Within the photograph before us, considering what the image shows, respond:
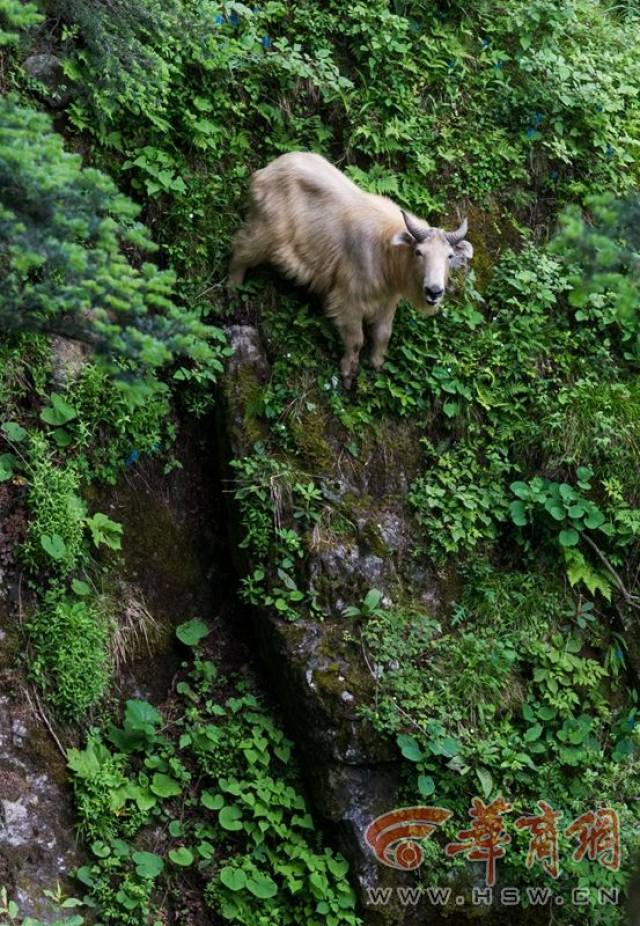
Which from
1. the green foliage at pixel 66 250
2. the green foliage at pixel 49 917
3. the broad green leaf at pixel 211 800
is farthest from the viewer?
the broad green leaf at pixel 211 800

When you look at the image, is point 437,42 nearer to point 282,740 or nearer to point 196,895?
point 282,740

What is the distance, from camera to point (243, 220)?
7816mm

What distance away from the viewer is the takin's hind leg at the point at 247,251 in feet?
24.8

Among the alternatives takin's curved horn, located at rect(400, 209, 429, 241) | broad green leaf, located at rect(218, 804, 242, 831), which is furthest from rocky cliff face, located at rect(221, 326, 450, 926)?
takin's curved horn, located at rect(400, 209, 429, 241)

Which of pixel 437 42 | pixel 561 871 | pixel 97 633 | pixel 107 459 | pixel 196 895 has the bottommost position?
pixel 196 895

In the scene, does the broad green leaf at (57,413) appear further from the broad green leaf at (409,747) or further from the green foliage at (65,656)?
the broad green leaf at (409,747)

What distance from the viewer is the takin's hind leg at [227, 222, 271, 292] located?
7.57 meters

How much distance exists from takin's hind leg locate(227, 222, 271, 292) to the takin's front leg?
87cm

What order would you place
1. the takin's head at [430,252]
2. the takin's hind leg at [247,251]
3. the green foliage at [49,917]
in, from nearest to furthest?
the green foliage at [49,917], the takin's head at [430,252], the takin's hind leg at [247,251]

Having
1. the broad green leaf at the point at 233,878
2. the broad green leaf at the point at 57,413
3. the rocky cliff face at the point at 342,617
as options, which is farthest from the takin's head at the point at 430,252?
the broad green leaf at the point at 233,878

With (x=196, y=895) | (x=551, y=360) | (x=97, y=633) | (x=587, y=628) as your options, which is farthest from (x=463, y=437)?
(x=196, y=895)

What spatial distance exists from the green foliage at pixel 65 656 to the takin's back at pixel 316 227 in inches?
104

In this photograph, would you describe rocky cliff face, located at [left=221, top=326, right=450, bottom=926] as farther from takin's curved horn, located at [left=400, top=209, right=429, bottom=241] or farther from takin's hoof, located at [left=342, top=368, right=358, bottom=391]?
takin's curved horn, located at [left=400, top=209, right=429, bottom=241]

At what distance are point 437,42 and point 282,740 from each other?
17.9ft
